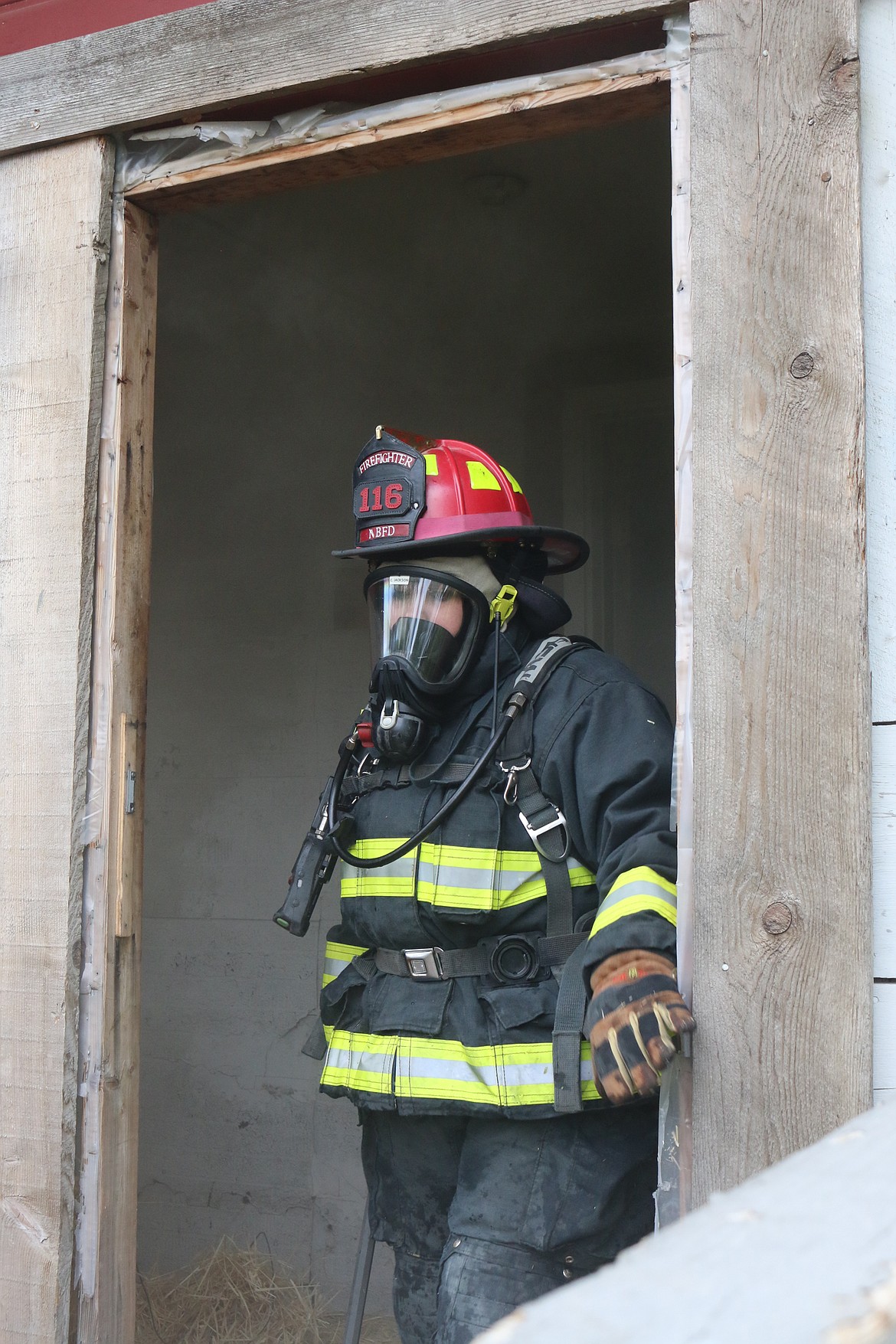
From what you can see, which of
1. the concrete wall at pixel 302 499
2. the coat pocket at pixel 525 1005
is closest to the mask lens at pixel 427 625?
the coat pocket at pixel 525 1005

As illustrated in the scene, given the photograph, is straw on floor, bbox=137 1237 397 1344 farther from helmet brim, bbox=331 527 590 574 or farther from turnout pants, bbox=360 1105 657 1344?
helmet brim, bbox=331 527 590 574

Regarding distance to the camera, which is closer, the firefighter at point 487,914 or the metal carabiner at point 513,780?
the firefighter at point 487,914

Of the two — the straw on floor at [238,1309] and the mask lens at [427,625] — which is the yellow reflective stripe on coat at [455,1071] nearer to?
the mask lens at [427,625]

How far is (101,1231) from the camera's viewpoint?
248cm

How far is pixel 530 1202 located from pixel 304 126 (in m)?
2.12

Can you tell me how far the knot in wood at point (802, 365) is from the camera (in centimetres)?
195

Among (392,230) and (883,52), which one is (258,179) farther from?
(392,230)

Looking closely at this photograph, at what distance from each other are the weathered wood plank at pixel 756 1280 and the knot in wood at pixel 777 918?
1.27 metres

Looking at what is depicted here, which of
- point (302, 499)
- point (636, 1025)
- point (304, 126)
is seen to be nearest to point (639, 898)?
point (636, 1025)

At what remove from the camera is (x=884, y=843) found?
184 cm

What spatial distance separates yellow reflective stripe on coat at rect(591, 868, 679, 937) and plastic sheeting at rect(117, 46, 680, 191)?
1386mm

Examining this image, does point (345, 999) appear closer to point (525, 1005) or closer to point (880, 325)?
point (525, 1005)

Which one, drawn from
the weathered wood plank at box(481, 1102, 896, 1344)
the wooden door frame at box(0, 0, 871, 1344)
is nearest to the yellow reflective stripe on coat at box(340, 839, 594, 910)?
the wooden door frame at box(0, 0, 871, 1344)

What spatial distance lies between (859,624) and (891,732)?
17cm
